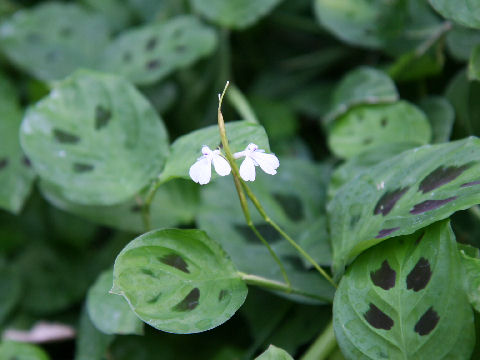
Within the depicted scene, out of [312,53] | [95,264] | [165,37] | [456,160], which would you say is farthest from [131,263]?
[312,53]

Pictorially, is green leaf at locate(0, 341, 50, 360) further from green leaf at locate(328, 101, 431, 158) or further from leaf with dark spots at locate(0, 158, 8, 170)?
green leaf at locate(328, 101, 431, 158)

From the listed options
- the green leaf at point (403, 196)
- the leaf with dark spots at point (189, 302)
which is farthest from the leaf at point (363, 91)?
the leaf with dark spots at point (189, 302)

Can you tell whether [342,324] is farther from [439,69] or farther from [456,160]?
[439,69]

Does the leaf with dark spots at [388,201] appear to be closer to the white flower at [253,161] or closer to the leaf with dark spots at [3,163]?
the white flower at [253,161]

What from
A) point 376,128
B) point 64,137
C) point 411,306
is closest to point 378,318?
point 411,306

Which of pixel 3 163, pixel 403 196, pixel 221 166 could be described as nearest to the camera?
pixel 221 166

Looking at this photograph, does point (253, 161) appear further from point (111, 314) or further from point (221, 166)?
point (111, 314)

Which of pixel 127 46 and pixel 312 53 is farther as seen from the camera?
pixel 312 53
